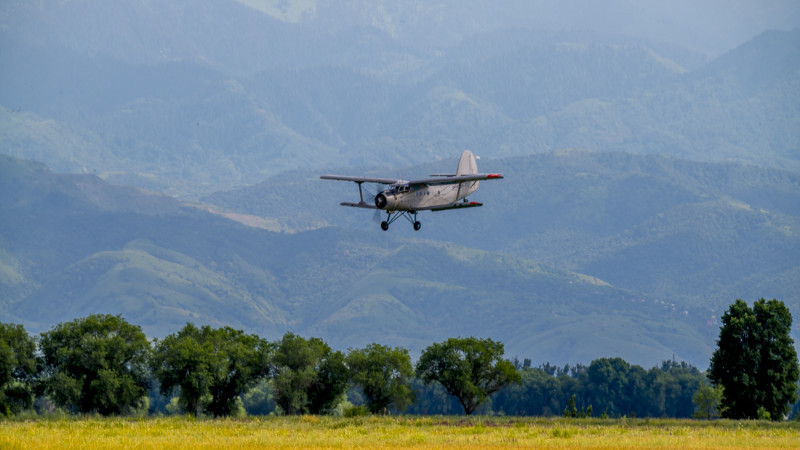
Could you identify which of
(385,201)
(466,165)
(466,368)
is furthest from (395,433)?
(466,368)

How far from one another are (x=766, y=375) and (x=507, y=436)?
2177 inches

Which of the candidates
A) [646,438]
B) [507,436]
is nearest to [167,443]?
[507,436]

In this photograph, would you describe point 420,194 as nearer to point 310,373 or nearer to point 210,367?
point 210,367

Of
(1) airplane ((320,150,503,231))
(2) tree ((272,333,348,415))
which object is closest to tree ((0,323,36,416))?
(2) tree ((272,333,348,415))

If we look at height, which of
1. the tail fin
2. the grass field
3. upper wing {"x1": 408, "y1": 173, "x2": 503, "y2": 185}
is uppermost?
the tail fin

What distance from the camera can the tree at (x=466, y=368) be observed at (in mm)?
177250

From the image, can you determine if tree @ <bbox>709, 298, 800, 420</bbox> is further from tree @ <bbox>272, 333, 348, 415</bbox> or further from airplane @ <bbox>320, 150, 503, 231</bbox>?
tree @ <bbox>272, 333, 348, 415</bbox>

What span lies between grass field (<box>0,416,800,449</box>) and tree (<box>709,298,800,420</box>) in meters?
17.7

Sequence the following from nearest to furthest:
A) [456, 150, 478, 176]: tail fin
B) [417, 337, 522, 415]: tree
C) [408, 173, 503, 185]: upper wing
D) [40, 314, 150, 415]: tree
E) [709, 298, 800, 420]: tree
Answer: [408, 173, 503, 185]: upper wing
[456, 150, 478, 176]: tail fin
[709, 298, 800, 420]: tree
[40, 314, 150, 415]: tree
[417, 337, 522, 415]: tree

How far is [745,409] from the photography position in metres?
146

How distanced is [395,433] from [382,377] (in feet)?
218

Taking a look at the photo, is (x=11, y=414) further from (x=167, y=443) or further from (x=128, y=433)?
(x=167, y=443)

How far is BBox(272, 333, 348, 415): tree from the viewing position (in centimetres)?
16825

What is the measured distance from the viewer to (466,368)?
583 feet
